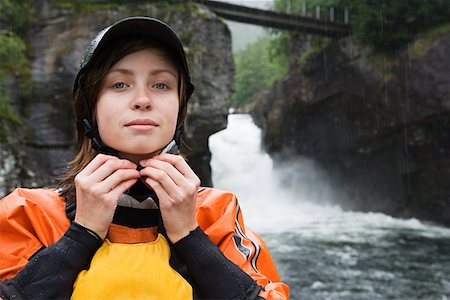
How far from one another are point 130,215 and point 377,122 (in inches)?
580

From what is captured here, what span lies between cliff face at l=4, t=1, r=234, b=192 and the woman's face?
378 inches

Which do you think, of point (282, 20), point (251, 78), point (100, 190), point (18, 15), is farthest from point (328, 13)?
point (251, 78)

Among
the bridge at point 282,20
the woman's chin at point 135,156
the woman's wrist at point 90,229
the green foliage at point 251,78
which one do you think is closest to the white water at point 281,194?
the bridge at point 282,20

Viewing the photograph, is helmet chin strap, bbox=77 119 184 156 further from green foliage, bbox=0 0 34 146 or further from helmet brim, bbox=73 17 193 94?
green foliage, bbox=0 0 34 146

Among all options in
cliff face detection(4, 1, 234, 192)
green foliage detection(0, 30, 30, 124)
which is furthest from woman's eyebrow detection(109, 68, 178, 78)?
cliff face detection(4, 1, 234, 192)

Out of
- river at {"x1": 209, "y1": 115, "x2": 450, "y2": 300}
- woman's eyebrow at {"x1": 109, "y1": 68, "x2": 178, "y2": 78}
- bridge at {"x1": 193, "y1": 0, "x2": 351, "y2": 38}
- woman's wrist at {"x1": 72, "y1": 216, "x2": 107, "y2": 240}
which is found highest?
bridge at {"x1": 193, "y1": 0, "x2": 351, "y2": 38}

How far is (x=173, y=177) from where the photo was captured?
1222mm

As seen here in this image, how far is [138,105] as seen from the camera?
4.18 feet

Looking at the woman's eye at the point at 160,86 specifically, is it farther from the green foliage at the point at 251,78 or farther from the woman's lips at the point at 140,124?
the green foliage at the point at 251,78

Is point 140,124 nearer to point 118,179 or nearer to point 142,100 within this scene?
point 142,100

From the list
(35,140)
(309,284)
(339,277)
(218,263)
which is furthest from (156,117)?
(35,140)

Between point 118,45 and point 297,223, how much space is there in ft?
44.6

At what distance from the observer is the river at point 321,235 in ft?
26.1

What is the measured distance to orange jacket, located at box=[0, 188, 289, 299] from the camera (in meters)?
1.25
